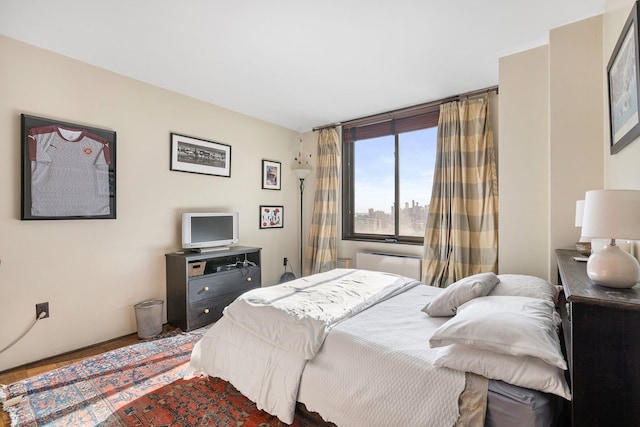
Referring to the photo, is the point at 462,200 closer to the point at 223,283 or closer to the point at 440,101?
the point at 440,101

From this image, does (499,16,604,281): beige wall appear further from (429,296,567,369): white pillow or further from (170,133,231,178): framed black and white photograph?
(170,133,231,178): framed black and white photograph

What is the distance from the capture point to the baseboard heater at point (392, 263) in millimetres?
3497

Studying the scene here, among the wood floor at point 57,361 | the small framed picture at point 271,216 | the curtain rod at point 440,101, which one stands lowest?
the wood floor at point 57,361

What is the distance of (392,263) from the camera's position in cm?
365

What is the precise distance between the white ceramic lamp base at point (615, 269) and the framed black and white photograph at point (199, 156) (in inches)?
137

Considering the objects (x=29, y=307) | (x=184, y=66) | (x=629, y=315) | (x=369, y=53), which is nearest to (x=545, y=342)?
(x=629, y=315)

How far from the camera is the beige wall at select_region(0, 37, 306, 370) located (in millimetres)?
2281

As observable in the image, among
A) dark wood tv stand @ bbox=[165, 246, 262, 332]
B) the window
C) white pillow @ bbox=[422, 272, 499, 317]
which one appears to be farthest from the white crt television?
white pillow @ bbox=[422, 272, 499, 317]

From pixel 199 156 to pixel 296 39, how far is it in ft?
6.00

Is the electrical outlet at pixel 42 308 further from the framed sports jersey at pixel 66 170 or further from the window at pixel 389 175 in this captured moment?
the window at pixel 389 175

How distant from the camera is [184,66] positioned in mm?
2717

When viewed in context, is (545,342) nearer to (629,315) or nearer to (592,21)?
(629,315)

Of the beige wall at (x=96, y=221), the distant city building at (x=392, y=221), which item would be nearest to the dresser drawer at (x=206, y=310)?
the beige wall at (x=96, y=221)

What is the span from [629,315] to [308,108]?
11.5ft
